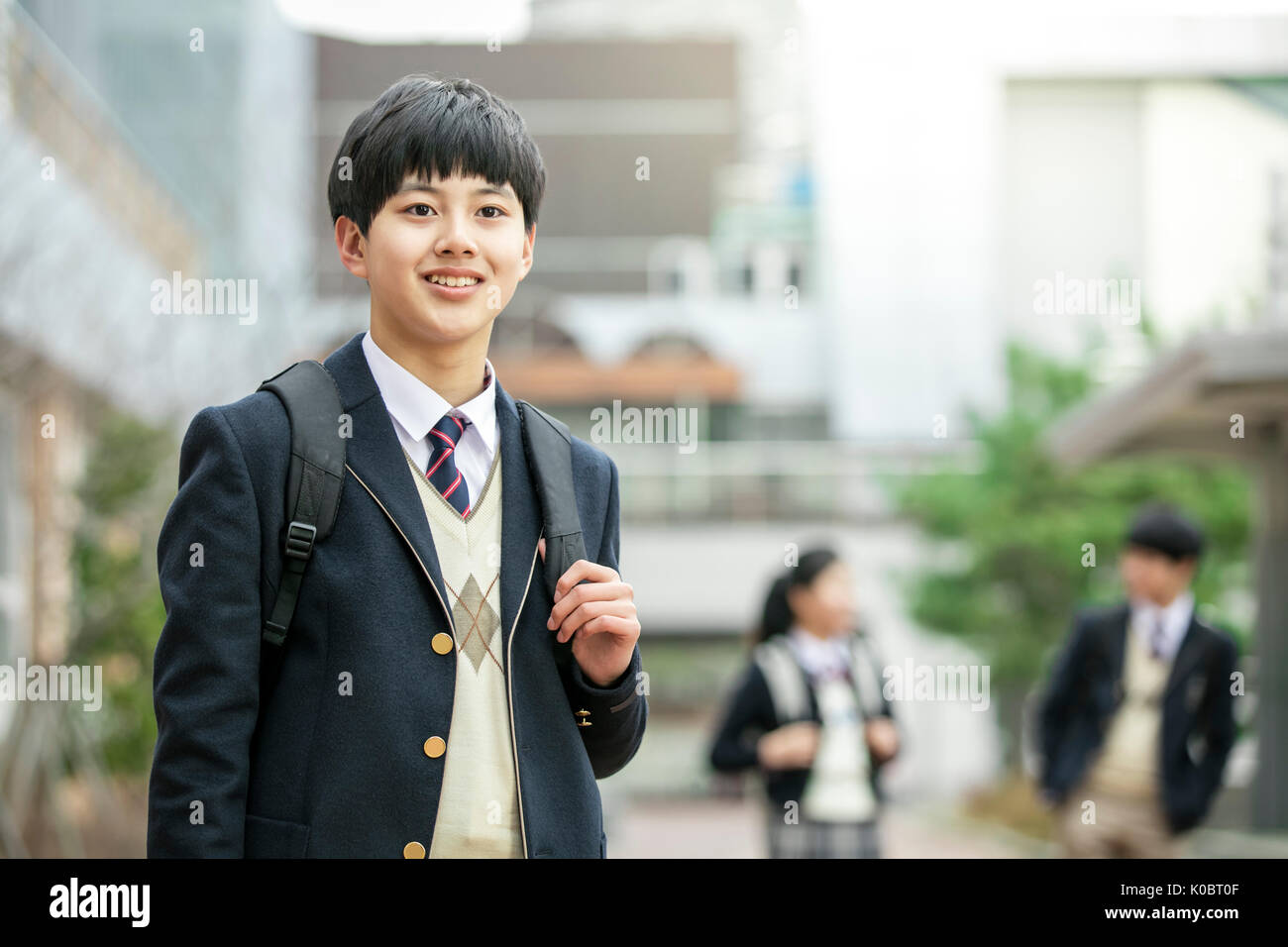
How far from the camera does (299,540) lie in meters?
1.47

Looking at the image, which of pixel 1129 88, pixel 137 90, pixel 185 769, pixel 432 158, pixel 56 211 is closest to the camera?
pixel 185 769

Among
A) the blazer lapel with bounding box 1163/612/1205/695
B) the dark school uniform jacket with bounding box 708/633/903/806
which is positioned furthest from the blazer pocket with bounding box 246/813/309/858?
the blazer lapel with bounding box 1163/612/1205/695

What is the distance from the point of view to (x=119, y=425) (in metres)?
8.49

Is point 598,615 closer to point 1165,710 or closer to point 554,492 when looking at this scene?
point 554,492

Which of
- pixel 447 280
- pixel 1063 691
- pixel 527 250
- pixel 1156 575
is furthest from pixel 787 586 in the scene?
pixel 447 280

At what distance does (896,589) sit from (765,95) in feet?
29.1

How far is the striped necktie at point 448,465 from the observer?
5.22ft

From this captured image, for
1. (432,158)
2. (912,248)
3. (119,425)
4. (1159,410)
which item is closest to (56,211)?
(119,425)

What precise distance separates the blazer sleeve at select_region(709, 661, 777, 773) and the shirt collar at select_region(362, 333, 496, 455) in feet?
10.2

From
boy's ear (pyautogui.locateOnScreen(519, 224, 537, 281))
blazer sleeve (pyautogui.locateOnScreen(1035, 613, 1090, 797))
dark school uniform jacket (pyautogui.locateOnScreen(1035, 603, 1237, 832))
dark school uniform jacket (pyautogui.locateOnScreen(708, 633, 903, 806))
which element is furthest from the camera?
blazer sleeve (pyautogui.locateOnScreen(1035, 613, 1090, 797))

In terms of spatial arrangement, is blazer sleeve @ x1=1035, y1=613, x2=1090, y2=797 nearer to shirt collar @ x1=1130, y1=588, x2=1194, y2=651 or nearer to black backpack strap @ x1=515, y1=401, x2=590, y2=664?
shirt collar @ x1=1130, y1=588, x2=1194, y2=651

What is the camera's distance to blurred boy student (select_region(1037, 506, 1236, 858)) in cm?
446
